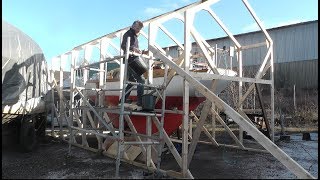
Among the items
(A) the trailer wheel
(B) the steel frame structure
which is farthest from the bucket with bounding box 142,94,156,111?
(A) the trailer wheel

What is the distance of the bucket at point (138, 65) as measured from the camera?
22.3 feet

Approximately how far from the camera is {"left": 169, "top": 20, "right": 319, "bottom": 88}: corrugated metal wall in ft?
66.1

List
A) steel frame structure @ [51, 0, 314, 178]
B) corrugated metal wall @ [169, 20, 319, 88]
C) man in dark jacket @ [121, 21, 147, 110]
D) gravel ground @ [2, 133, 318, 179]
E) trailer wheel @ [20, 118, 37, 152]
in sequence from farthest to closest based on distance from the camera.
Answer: corrugated metal wall @ [169, 20, 319, 88] < trailer wheel @ [20, 118, 37, 152] < man in dark jacket @ [121, 21, 147, 110] < gravel ground @ [2, 133, 318, 179] < steel frame structure @ [51, 0, 314, 178]

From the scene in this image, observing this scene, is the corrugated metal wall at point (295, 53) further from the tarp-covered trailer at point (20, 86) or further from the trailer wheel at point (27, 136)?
the trailer wheel at point (27, 136)

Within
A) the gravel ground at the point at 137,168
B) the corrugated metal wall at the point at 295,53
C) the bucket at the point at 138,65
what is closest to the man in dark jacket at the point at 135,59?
the bucket at the point at 138,65

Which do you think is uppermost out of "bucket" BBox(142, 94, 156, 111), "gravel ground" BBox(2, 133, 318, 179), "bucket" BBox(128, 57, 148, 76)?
"bucket" BBox(128, 57, 148, 76)

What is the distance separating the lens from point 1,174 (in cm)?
632

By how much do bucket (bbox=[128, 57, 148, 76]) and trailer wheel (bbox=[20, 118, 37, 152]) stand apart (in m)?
3.50

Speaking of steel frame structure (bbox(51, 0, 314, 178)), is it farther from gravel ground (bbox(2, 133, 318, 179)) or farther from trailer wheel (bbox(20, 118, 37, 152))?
trailer wheel (bbox(20, 118, 37, 152))

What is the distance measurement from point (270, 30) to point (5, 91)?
18.1 meters

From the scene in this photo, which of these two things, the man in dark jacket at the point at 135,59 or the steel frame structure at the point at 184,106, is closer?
the steel frame structure at the point at 184,106

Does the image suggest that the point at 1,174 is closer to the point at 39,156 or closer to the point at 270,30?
the point at 39,156

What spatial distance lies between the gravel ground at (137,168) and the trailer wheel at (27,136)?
7.2 inches

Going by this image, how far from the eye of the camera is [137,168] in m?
6.89
